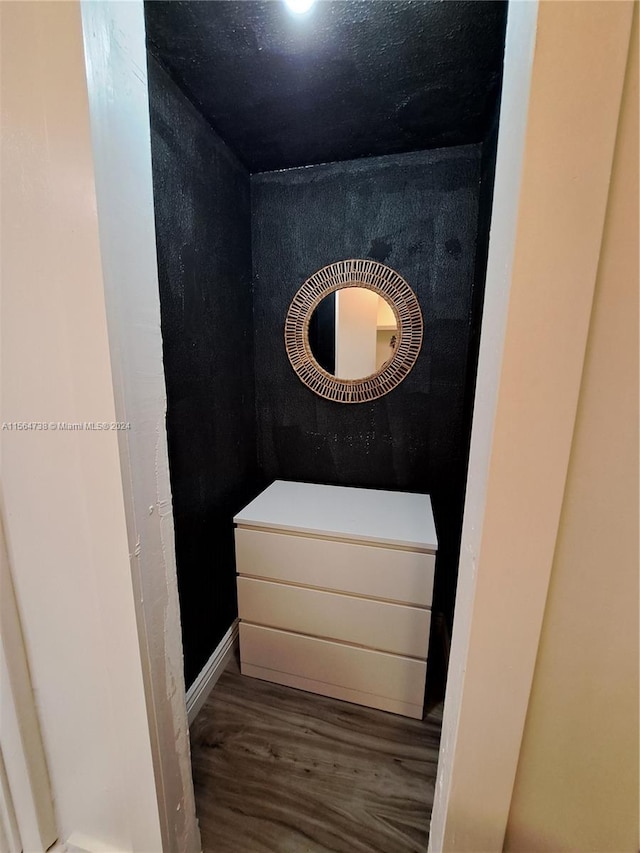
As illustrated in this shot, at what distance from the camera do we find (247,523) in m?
1.34

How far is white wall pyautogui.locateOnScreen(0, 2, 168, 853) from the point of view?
0.51 meters

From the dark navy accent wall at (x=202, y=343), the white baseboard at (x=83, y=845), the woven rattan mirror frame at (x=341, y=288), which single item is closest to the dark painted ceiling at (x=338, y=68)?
the dark navy accent wall at (x=202, y=343)

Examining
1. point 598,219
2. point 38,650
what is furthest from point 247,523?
point 598,219

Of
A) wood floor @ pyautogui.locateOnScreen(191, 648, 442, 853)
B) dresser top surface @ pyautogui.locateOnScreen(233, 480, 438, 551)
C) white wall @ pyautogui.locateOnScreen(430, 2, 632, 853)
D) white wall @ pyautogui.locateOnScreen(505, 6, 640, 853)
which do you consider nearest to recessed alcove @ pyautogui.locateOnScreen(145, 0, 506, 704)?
dresser top surface @ pyautogui.locateOnScreen(233, 480, 438, 551)

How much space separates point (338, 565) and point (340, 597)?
5.4 inches

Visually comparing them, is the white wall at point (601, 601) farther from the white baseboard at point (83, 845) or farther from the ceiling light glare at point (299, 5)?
the white baseboard at point (83, 845)

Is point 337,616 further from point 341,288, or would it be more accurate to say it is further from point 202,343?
point 341,288

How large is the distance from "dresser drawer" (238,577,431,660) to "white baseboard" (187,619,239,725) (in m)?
0.23

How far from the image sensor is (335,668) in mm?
1365

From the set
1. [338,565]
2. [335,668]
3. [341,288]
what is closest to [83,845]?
[335,668]

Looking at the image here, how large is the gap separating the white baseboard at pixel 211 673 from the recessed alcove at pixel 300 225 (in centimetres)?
4

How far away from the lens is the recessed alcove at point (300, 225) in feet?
3.15

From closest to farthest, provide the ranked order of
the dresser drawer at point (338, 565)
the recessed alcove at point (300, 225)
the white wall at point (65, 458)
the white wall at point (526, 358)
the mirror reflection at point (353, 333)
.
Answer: the white wall at point (526, 358), the white wall at point (65, 458), the recessed alcove at point (300, 225), the dresser drawer at point (338, 565), the mirror reflection at point (353, 333)

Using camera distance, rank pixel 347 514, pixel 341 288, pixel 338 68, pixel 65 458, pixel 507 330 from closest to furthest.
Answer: pixel 507 330 → pixel 65 458 → pixel 338 68 → pixel 347 514 → pixel 341 288
